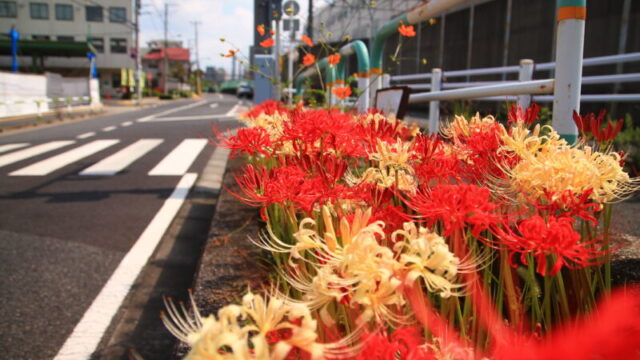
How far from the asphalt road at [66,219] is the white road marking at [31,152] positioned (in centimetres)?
2

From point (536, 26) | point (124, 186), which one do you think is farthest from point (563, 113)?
point (536, 26)

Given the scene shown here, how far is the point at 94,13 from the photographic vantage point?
5222cm

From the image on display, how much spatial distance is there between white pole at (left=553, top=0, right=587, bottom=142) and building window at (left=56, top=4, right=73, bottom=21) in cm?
5903

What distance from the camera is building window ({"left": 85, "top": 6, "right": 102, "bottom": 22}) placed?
51812 mm

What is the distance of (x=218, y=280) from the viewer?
2.13 metres

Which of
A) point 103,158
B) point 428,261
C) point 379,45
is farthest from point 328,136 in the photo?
point 103,158

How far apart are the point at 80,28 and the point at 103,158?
2006 inches

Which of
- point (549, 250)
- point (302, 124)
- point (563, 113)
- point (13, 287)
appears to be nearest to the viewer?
point (549, 250)

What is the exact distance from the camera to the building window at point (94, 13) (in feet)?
170

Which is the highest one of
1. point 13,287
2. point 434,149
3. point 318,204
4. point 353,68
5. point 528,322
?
point 353,68

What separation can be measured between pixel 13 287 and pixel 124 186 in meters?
3.27

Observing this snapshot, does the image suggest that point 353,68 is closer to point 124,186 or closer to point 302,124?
point 124,186

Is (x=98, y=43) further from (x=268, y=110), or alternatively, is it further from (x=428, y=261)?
(x=428, y=261)

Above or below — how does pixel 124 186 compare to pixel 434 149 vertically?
below
